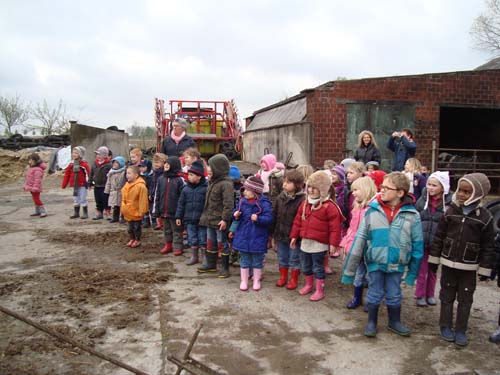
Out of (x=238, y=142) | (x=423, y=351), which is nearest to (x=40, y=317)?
(x=423, y=351)

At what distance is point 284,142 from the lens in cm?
1220

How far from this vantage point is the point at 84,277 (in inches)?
194

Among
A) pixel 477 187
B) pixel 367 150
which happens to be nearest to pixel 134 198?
pixel 367 150

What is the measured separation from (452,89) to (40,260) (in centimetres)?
1029

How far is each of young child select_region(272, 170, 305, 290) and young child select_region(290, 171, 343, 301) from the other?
0.84 feet

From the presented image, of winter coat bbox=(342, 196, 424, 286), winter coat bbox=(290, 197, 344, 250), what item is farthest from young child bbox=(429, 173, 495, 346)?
winter coat bbox=(290, 197, 344, 250)

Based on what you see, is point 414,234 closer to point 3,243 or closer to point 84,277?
point 84,277

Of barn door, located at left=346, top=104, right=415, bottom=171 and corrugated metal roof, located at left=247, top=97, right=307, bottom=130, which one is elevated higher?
corrugated metal roof, located at left=247, top=97, right=307, bottom=130

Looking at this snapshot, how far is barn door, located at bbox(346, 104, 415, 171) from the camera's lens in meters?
10.2

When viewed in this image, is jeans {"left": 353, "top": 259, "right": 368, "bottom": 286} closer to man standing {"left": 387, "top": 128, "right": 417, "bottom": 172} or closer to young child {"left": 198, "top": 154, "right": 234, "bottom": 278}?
young child {"left": 198, "top": 154, "right": 234, "bottom": 278}

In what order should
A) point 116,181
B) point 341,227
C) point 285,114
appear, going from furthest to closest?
point 285,114 < point 116,181 < point 341,227

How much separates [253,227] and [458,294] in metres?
2.19

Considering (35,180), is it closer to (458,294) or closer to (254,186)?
(254,186)

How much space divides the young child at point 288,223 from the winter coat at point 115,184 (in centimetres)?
410
